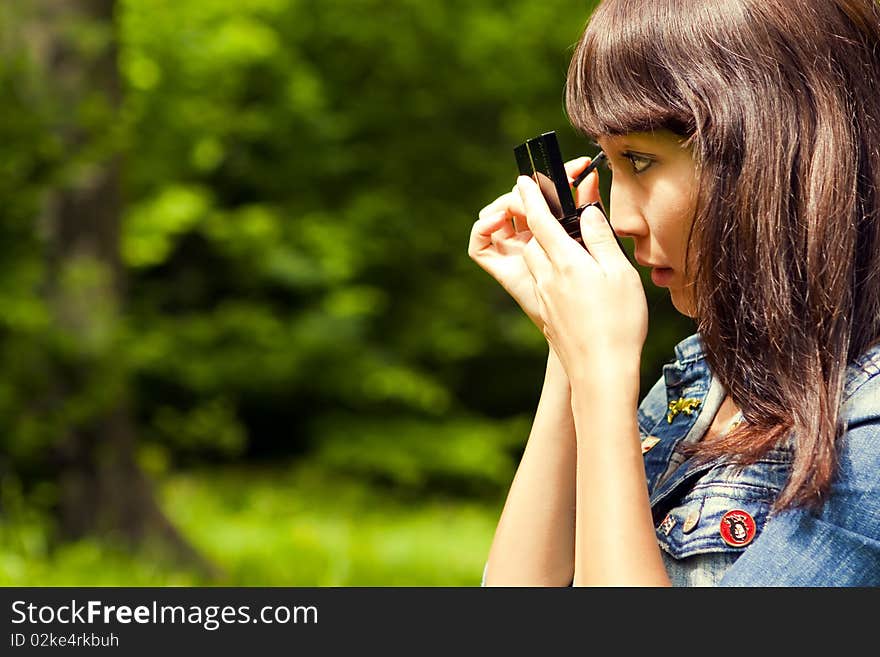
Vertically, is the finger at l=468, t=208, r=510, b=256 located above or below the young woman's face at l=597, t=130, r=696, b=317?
above

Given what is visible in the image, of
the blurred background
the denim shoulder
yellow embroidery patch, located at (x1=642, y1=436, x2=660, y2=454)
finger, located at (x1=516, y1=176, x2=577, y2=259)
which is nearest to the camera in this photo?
the denim shoulder

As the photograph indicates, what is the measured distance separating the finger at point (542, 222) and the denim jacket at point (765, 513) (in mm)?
364

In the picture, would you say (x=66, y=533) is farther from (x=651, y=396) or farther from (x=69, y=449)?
(x=651, y=396)

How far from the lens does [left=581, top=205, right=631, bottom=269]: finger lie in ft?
4.88

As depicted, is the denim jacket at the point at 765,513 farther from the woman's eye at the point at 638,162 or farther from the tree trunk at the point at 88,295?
the tree trunk at the point at 88,295

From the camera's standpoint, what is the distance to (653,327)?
1060cm

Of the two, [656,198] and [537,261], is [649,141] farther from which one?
[537,261]

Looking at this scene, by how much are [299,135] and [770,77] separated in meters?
8.57

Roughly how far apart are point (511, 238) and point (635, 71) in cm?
50

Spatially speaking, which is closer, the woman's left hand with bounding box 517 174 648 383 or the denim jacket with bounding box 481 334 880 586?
the denim jacket with bounding box 481 334 880 586

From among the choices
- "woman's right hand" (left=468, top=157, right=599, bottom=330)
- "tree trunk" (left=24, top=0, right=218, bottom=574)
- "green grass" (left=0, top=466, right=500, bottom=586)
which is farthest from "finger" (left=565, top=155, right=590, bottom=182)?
"tree trunk" (left=24, top=0, right=218, bottom=574)

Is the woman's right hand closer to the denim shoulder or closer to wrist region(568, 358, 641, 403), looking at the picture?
wrist region(568, 358, 641, 403)

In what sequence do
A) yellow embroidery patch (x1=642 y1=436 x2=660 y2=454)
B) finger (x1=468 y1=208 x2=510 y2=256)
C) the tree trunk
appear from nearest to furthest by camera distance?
yellow embroidery patch (x1=642 y1=436 x2=660 y2=454), finger (x1=468 y1=208 x2=510 y2=256), the tree trunk

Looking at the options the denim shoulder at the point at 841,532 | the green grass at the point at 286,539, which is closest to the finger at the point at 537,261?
the denim shoulder at the point at 841,532
